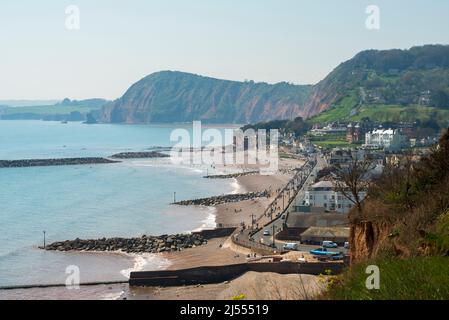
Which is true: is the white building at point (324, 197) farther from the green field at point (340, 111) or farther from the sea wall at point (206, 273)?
the green field at point (340, 111)

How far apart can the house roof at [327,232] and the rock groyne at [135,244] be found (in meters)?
5.33

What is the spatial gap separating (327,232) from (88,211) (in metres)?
19.2

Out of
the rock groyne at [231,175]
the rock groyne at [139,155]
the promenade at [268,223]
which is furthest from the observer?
the rock groyne at [139,155]

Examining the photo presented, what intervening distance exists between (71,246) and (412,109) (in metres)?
78.1

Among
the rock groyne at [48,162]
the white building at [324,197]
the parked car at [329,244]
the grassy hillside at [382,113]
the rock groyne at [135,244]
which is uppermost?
the grassy hillside at [382,113]

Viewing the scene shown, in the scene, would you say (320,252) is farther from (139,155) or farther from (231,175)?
(139,155)

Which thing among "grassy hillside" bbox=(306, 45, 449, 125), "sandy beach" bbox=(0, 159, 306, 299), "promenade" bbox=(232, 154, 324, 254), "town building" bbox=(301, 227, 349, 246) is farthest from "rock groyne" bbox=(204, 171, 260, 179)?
"town building" bbox=(301, 227, 349, 246)

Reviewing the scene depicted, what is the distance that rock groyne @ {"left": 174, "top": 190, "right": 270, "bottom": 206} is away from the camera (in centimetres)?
4428

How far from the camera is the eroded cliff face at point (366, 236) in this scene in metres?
12.2

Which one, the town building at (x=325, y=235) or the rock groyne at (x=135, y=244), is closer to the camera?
the town building at (x=325, y=235)

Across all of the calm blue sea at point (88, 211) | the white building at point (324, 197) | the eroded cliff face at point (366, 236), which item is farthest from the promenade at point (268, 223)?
the eroded cliff face at point (366, 236)

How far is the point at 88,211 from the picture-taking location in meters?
41.5

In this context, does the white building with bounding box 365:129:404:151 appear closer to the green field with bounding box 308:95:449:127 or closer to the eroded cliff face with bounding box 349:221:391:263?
the green field with bounding box 308:95:449:127

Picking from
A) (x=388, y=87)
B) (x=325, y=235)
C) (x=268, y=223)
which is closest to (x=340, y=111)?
(x=388, y=87)
